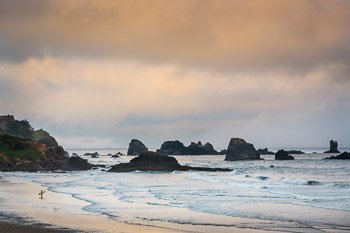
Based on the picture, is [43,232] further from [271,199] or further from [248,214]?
[271,199]

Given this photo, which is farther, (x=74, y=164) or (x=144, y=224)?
(x=74, y=164)

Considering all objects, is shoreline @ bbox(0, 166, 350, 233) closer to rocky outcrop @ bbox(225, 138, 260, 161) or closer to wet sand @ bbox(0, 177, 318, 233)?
wet sand @ bbox(0, 177, 318, 233)

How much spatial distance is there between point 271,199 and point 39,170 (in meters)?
74.1

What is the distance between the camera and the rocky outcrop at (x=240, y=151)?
18012cm

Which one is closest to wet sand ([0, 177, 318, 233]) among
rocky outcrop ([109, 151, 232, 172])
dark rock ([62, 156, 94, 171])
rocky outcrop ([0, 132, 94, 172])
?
rocky outcrop ([109, 151, 232, 172])

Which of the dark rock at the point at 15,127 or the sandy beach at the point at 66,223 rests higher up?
the dark rock at the point at 15,127

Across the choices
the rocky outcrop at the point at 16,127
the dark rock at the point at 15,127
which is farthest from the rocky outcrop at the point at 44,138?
the dark rock at the point at 15,127

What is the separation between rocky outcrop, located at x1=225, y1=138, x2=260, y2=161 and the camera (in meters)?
180

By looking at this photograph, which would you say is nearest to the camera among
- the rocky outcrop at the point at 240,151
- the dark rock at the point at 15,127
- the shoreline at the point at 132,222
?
the shoreline at the point at 132,222

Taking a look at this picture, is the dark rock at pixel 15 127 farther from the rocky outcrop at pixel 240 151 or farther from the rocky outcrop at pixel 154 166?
the rocky outcrop at pixel 154 166

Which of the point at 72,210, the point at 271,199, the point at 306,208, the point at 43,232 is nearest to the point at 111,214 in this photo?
the point at 72,210

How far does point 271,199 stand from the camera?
3700cm

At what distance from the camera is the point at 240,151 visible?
18125 centimetres

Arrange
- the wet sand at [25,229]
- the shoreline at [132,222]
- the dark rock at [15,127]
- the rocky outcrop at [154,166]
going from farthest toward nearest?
1. the dark rock at [15,127]
2. the rocky outcrop at [154,166]
3. the shoreline at [132,222]
4. the wet sand at [25,229]
